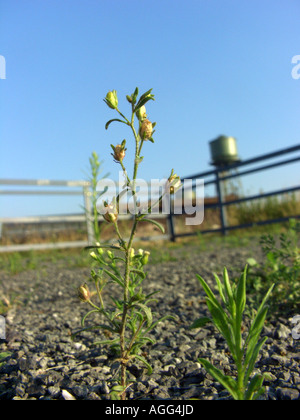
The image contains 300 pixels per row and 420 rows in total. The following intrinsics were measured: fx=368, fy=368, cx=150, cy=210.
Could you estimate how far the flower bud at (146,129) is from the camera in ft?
2.63

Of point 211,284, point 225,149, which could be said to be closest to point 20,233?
point 211,284

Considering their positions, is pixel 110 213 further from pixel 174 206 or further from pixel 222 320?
pixel 174 206

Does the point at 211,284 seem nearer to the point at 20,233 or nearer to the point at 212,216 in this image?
the point at 20,233

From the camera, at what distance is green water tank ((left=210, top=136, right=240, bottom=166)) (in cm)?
1355

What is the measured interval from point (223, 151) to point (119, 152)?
13.2 m

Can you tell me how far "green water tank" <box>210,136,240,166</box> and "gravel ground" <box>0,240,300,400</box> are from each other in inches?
475

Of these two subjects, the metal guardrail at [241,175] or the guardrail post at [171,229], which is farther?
the guardrail post at [171,229]

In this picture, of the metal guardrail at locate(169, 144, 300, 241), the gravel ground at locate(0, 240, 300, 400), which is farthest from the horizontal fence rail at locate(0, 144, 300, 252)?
the gravel ground at locate(0, 240, 300, 400)

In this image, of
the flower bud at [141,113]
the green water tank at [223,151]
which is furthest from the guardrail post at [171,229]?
the green water tank at [223,151]

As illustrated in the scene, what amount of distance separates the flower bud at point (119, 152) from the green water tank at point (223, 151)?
43.1 feet

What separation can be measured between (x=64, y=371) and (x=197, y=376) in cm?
38

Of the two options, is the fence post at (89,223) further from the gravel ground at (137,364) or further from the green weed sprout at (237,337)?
the green weed sprout at (237,337)

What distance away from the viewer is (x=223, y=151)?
1354cm

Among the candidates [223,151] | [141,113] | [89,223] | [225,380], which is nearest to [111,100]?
[141,113]
